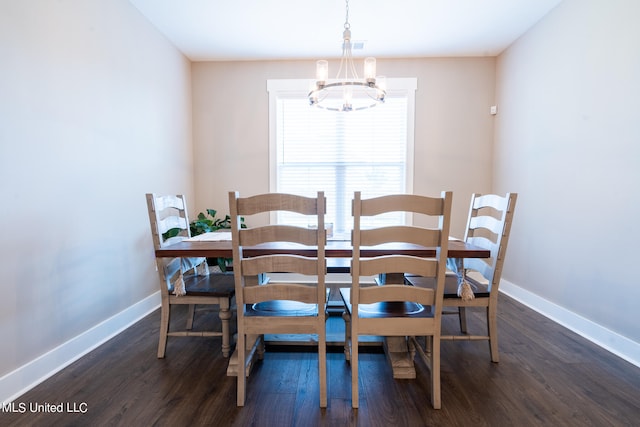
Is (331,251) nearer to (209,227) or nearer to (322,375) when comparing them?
(322,375)

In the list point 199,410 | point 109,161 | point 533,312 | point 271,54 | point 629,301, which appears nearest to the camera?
point 199,410

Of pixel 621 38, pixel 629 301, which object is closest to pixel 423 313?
pixel 629 301

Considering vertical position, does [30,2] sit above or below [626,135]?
above

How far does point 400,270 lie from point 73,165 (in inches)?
86.1

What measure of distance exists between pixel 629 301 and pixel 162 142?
401 cm

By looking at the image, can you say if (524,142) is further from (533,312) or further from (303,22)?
(303,22)

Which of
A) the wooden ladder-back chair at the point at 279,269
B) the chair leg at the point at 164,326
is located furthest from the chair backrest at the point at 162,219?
the wooden ladder-back chair at the point at 279,269

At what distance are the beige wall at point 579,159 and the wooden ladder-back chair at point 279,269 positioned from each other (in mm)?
2101

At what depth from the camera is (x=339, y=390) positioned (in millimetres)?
1601

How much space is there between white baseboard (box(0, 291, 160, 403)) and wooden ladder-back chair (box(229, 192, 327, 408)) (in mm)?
1211

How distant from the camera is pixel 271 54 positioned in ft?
→ 11.2

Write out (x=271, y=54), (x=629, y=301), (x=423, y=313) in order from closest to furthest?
(x=423, y=313) → (x=629, y=301) → (x=271, y=54)

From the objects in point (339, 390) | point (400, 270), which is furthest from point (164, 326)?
point (400, 270)

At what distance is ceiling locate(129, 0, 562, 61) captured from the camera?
2.54 m
